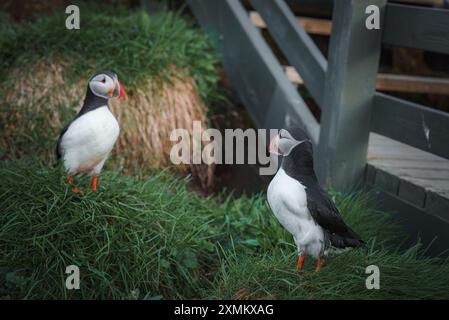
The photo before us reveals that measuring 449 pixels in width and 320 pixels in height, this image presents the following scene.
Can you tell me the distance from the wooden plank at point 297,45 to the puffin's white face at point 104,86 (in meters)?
1.32

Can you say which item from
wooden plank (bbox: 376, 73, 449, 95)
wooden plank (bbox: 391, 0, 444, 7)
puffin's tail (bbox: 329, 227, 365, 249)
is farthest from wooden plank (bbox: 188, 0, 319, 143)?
wooden plank (bbox: 391, 0, 444, 7)

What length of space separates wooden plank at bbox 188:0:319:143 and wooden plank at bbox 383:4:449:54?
2.50ft

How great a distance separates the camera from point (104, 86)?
8.77ft

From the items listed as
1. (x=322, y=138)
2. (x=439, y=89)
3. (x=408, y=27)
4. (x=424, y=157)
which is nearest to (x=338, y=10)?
(x=408, y=27)

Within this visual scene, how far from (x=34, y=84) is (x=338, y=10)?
1.93 metres

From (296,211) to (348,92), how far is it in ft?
3.75

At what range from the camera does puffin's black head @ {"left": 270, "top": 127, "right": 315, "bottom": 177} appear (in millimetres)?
2316

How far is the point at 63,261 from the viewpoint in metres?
2.44

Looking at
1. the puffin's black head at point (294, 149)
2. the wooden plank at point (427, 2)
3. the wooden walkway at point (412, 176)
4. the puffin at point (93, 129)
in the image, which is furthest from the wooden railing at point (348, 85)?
the wooden plank at point (427, 2)

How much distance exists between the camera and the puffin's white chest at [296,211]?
7.52 ft

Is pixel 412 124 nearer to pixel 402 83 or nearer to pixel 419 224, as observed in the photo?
pixel 419 224

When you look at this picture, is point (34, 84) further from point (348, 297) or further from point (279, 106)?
point (348, 297)

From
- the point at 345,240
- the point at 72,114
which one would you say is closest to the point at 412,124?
the point at 345,240

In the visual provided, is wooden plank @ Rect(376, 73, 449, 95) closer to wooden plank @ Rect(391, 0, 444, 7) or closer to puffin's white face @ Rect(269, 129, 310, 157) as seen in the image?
wooden plank @ Rect(391, 0, 444, 7)
